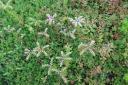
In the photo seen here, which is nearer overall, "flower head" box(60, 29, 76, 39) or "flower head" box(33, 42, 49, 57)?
"flower head" box(33, 42, 49, 57)

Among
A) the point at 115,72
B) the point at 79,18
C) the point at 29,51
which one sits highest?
the point at 79,18

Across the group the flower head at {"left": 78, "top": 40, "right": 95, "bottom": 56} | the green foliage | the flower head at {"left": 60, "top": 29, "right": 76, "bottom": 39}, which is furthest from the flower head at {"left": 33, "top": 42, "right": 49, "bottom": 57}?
the flower head at {"left": 78, "top": 40, "right": 95, "bottom": 56}

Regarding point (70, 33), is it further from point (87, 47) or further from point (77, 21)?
point (87, 47)

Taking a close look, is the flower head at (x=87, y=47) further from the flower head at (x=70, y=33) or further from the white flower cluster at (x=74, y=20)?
the white flower cluster at (x=74, y=20)

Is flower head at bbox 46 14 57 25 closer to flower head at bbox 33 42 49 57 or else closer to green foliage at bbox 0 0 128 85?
green foliage at bbox 0 0 128 85

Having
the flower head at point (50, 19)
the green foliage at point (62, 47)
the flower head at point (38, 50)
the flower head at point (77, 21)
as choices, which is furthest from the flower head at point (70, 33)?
the flower head at point (38, 50)

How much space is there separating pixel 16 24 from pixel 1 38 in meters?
0.33

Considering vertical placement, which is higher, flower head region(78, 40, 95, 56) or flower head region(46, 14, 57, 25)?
flower head region(46, 14, 57, 25)

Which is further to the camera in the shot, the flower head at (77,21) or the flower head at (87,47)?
the flower head at (77,21)

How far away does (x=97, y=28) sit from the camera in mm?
5430

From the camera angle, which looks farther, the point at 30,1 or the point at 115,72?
the point at 30,1

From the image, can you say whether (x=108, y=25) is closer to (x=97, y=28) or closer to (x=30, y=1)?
(x=97, y=28)

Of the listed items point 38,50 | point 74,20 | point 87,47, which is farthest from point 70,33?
point 38,50

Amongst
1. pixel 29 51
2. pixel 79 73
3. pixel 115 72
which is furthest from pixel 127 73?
pixel 29 51
